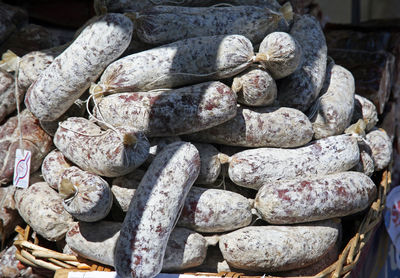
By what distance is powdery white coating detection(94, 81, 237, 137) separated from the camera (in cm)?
249

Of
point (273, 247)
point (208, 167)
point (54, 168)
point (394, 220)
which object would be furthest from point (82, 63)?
point (394, 220)

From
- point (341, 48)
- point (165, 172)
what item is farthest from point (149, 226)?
point (341, 48)

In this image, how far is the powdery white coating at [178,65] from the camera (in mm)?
2584

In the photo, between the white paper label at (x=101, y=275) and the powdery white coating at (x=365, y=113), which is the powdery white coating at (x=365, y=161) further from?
the white paper label at (x=101, y=275)

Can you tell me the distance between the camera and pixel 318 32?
3.19 meters

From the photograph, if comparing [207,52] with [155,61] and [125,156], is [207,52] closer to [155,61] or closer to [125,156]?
[155,61]

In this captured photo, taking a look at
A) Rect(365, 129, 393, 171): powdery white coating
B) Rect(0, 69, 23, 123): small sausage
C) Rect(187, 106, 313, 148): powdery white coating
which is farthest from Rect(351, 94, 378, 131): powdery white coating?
Rect(0, 69, 23, 123): small sausage

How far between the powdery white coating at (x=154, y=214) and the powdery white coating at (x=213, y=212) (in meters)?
0.12

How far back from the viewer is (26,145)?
2881mm

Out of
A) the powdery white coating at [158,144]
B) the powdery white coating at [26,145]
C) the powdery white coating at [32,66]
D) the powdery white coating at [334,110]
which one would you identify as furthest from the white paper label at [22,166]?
the powdery white coating at [334,110]

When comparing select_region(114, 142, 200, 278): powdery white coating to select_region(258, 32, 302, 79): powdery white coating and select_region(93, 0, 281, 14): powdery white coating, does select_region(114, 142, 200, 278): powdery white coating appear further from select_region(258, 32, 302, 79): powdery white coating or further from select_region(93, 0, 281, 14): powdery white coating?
select_region(93, 0, 281, 14): powdery white coating

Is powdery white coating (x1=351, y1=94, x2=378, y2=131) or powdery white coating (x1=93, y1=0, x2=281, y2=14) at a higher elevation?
powdery white coating (x1=93, y1=0, x2=281, y2=14)

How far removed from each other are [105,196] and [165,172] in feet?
1.04

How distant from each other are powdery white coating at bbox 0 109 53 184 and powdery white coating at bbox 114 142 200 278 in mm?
912
